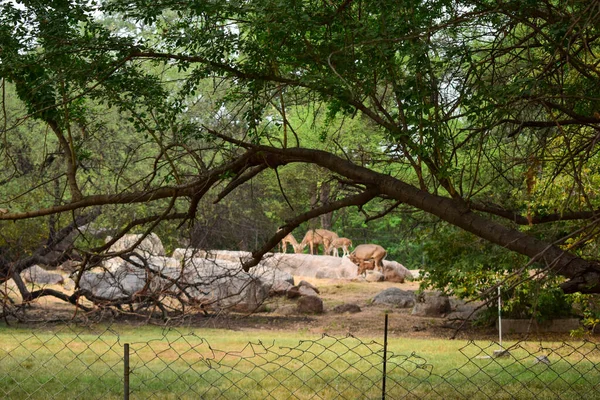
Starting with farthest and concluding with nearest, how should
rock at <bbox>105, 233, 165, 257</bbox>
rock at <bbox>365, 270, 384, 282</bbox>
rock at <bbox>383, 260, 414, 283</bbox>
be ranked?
rock at <bbox>383, 260, 414, 283</bbox> < rock at <bbox>365, 270, 384, 282</bbox> < rock at <bbox>105, 233, 165, 257</bbox>

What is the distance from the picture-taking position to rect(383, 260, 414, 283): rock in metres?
29.3

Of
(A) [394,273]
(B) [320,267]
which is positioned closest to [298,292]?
(B) [320,267]

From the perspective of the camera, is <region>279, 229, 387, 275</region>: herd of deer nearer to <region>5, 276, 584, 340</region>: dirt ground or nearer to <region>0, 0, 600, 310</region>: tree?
<region>5, 276, 584, 340</region>: dirt ground

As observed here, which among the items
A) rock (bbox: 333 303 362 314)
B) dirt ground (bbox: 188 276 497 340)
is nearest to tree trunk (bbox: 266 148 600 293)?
dirt ground (bbox: 188 276 497 340)

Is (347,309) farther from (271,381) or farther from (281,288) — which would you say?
(271,381)

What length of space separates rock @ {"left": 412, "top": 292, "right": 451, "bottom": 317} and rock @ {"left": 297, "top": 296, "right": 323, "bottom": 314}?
2.46m

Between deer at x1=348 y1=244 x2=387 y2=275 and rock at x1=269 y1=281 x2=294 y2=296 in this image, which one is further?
deer at x1=348 y1=244 x2=387 y2=275

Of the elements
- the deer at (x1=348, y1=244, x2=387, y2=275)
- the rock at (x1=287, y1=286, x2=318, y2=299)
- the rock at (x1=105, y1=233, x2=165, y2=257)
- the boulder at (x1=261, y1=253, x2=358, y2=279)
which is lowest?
the rock at (x1=287, y1=286, x2=318, y2=299)

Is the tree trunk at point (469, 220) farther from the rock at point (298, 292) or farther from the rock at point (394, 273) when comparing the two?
the rock at point (394, 273)

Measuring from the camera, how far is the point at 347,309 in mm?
20078

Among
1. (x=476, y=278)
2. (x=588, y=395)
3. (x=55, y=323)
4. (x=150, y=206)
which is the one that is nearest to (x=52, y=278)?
(x=150, y=206)

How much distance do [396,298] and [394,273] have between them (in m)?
7.69

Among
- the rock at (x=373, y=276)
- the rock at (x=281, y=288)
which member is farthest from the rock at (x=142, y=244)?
the rock at (x=373, y=276)

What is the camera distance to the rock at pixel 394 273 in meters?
29.3
